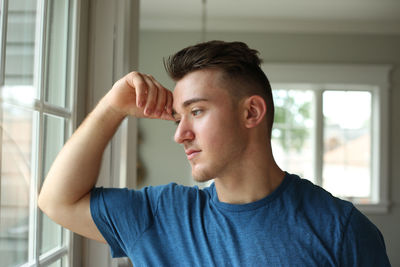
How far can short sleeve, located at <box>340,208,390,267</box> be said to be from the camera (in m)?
1.10

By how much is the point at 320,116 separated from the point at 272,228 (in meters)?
4.39

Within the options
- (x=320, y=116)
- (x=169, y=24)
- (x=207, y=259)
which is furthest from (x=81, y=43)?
(x=320, y=116)

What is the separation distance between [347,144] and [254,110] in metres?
4.52

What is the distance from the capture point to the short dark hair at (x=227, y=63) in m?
1.24

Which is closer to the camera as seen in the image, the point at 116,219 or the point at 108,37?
the point at 116,219

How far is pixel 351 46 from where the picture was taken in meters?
5.31

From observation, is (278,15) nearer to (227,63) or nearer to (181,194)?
(227,63)

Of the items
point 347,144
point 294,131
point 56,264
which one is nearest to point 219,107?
point 56,264

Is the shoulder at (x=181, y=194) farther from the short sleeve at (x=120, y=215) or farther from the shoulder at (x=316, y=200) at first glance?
the shoulder at (x=316, y=200)

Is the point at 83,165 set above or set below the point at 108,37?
below

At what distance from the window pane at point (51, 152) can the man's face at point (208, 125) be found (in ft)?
1.22

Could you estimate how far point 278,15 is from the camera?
4988mm

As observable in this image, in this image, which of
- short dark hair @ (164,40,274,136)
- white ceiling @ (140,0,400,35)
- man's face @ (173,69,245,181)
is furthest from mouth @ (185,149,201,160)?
white ceiling @ (140,0,400,35)

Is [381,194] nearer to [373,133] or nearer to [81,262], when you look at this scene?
[373,133]
